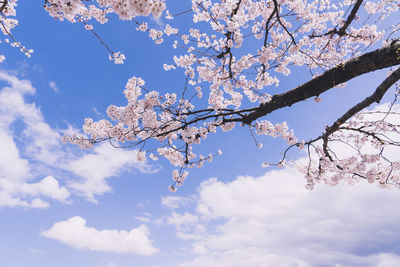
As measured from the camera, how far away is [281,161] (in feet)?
26.1

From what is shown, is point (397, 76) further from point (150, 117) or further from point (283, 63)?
point (283, 63)

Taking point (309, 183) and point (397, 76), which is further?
point (309, 183)

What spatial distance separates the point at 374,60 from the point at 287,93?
1551 millimetres

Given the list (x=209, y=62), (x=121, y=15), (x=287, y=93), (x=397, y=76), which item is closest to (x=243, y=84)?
(x=209, y=62)

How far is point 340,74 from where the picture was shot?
454cm

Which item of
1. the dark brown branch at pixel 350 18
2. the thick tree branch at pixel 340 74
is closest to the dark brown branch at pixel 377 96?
the thick tree branch at pixel 340 74

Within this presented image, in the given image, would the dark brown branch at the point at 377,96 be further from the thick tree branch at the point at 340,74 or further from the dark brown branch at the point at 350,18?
the dark brown branch at the point at 350,18

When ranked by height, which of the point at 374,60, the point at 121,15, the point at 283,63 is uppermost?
the point at 283,63

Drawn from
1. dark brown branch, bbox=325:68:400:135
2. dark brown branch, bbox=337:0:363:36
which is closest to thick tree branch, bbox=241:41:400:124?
dark brown branch, bbox=325:68:400:135

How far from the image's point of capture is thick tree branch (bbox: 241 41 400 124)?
13.4 feet

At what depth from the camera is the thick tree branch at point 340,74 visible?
13.4 feet

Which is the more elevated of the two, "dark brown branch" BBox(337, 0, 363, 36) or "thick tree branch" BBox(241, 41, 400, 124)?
"dark brown branch" BBox(337, 0, 363, 36)

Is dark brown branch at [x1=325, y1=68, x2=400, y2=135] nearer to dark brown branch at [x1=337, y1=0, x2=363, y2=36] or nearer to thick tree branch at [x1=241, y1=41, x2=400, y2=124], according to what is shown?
thick tree branch at [x1=241, y1=41, x2=400, y2=124]

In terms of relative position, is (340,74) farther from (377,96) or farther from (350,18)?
(350,18)
